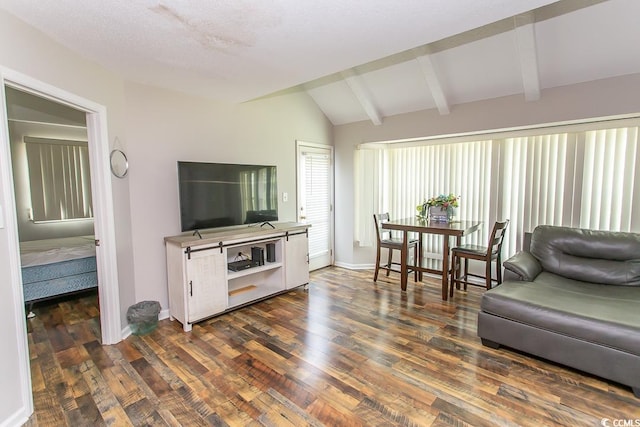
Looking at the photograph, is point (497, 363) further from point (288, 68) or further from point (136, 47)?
point (136, 47)

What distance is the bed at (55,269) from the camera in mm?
3303

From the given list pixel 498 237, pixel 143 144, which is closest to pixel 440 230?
pixel 498 237

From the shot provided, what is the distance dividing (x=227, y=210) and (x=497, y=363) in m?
2.92

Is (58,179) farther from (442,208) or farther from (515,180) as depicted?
(515,180)

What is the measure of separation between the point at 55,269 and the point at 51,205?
4.54 feet

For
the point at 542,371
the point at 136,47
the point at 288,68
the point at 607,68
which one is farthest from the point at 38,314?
the point at 607,68

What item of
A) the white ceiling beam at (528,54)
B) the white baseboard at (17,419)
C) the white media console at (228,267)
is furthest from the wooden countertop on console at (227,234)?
the white ceiling beam at (528,54)

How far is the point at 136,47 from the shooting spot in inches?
90.1

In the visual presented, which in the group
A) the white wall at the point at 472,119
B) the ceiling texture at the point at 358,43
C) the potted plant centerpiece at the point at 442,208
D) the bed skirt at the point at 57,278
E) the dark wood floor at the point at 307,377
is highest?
the ceiling texture at the point at 358,43

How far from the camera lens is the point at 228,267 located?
356cm

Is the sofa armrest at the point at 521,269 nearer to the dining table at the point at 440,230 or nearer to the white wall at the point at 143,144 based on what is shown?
the dining table at the point at 440,230

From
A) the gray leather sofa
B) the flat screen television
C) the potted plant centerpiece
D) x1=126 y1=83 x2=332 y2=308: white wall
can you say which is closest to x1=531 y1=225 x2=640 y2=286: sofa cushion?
the gray leather sofa

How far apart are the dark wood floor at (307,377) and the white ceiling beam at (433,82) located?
2.51m

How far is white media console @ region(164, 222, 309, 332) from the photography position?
3031 millimetres
